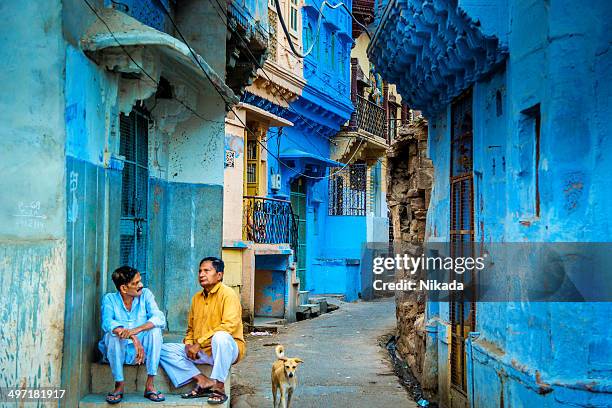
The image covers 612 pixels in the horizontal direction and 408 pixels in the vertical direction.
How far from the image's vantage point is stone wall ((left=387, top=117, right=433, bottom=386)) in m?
12.1

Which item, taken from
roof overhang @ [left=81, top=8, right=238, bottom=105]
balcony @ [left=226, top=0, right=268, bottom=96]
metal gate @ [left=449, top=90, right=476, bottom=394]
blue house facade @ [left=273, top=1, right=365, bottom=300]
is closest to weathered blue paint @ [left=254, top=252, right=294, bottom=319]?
blue house facade @ [left=273, top=1, right=365, bottom=300]

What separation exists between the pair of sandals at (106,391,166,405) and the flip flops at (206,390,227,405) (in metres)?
0.39

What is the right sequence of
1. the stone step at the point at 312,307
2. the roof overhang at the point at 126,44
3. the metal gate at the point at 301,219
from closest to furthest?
the roof overhang at the point at 126,44 → the stone step at the point at 312,307 → the metal gate at the point at 301,219

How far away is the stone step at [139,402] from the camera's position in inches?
245

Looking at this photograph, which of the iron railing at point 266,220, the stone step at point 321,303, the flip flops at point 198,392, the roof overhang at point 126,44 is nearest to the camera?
the roof overhang at point 126,44

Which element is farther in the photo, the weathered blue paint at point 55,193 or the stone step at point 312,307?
the stone step at point 312,307

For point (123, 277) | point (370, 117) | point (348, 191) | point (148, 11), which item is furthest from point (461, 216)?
point (370, 117)

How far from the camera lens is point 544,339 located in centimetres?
611

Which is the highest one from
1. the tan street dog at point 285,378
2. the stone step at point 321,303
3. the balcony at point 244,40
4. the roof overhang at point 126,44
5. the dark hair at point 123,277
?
the balcony at point 244,40

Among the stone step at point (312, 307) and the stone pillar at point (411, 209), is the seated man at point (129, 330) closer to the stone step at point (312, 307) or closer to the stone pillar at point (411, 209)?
the stone pillar at point (411, 209)

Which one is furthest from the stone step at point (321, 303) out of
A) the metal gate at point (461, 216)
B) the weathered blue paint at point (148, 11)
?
the weathered blue paint at point (148, 11)

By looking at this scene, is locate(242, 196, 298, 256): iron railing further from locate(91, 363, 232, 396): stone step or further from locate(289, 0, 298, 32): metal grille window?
locate(91, 363, 232, 396): stone step

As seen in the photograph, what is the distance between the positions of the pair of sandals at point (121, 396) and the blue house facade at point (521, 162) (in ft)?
9.80

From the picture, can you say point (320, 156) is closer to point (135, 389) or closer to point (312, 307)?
point (312, 307)
